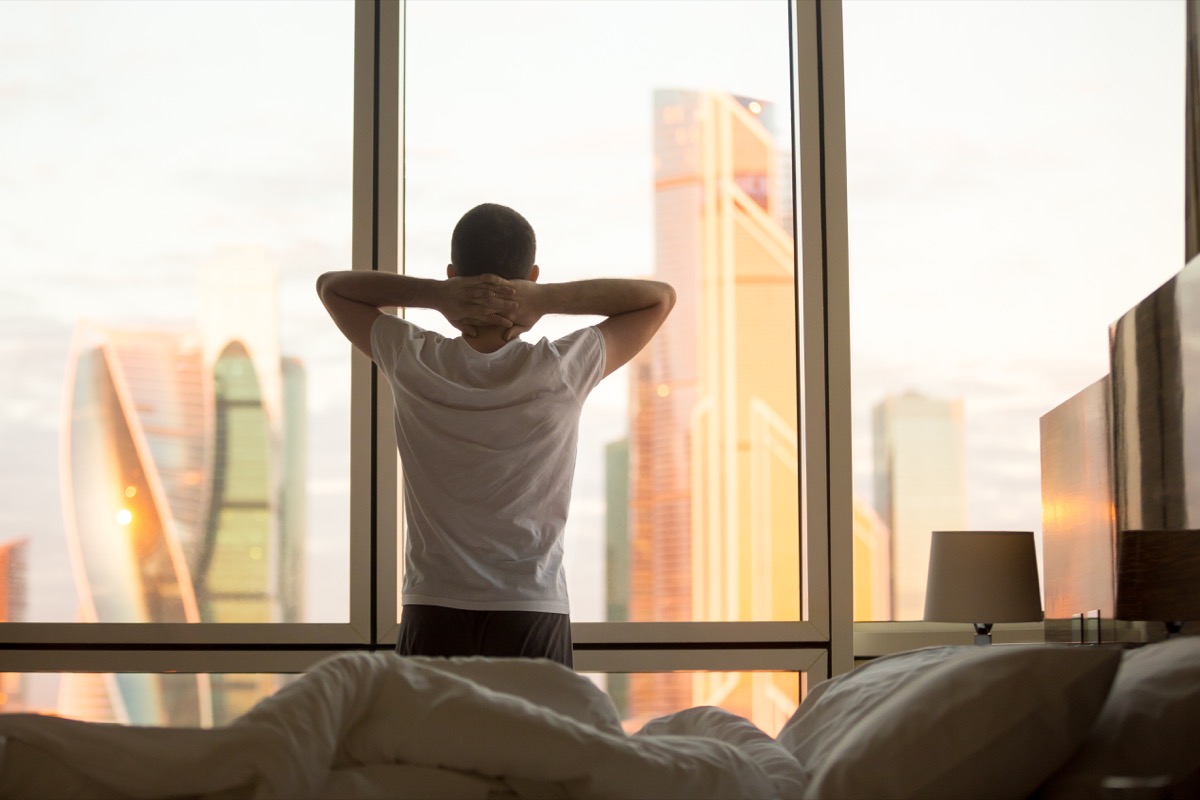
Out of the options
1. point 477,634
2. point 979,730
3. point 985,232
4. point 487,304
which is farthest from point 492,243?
point 985,232

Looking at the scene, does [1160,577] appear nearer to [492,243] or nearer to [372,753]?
[492,243]

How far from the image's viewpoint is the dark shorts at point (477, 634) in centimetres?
188

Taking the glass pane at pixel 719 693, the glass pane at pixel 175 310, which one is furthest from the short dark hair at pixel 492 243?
the glass pane at pixel 719 693

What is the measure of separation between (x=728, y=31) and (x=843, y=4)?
0.35 metres

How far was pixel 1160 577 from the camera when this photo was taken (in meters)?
2.08

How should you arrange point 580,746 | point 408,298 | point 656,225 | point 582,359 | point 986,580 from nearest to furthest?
point 580,746 → point 582,359 → point 408,298 → point 986,580 → point 656,225

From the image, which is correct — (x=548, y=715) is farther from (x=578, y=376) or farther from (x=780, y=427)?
(x=780, y=427)

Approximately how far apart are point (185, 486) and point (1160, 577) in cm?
253

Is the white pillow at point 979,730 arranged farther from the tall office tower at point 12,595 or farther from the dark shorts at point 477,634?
the tall office tower at point 12,595

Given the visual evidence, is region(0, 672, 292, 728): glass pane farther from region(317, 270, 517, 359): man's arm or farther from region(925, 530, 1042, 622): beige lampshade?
region(925, 530, 1042, 622): beige lampshade

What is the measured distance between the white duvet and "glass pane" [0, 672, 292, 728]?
227cm

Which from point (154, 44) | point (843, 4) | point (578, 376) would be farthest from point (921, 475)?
point (154, 44)

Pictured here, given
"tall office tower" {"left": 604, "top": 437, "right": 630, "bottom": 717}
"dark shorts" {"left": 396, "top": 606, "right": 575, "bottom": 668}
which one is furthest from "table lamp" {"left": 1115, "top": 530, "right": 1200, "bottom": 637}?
"tall office tower" {"left": 604, "top": 437, "right": 630, "bottom": 717}

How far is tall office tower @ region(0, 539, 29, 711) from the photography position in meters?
3.30
